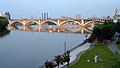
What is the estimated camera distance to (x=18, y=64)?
20484 mm

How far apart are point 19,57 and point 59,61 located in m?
8.87

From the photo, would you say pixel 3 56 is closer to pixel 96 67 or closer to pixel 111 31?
pixel 96 67

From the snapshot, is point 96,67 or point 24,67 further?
point 24,67

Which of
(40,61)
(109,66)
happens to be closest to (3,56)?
(40,61)

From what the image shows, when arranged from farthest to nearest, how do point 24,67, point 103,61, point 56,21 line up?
point 56,21, point 24,67, point 103,61

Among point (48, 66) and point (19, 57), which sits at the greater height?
point (48, 66)

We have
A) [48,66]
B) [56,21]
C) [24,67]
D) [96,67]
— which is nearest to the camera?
[48,66]

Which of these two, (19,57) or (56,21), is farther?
(56,21)

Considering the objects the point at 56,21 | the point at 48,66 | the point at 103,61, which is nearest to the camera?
the point at 48,66

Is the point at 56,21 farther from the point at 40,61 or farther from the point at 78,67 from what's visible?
the point at 78,67

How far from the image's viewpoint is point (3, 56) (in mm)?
24422

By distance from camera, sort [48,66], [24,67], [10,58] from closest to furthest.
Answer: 1. [48,66]
2. [24,67]
3. [10,58]

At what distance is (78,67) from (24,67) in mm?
4852

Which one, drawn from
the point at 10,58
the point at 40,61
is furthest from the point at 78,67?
the point at 10,58
